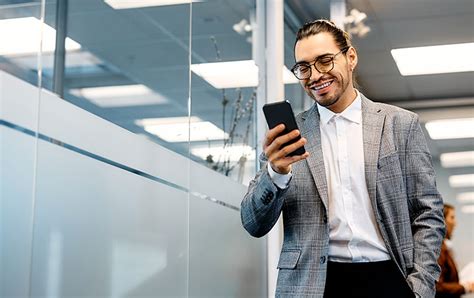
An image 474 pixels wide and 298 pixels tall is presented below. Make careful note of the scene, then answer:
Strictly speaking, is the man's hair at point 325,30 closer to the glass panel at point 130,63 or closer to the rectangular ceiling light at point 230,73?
the glass panel at point 130,63

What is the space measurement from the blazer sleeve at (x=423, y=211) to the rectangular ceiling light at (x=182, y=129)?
0.85 m

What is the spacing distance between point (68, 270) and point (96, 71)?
1.82 ft

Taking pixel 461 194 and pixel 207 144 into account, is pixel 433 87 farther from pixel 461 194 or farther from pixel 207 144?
pixel 207 144

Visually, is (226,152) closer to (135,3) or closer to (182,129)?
(182,129)

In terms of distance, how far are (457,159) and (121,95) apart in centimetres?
439

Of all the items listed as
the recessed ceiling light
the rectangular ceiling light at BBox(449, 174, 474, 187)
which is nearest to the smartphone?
the rectangular ceiling light at BBox(449, 174, 474, 187)

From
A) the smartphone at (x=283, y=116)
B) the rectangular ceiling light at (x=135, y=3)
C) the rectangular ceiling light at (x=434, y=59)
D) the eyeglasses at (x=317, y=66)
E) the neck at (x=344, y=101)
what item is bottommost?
the smartphone at (x=283, y=116)

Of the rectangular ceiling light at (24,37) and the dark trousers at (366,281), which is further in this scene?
the dark trousers at (366,281)

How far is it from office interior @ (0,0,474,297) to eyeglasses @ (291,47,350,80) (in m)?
0.54

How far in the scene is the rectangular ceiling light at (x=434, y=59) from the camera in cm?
504

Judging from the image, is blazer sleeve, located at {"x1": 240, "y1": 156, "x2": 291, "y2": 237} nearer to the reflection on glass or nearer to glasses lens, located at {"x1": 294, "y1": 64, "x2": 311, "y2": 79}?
glasses lens, located at {"x1": 294, "y1": 64, "x2": 311, "y2": 79}

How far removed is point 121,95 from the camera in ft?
7.92

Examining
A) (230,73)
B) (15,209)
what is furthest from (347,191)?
(230,73)

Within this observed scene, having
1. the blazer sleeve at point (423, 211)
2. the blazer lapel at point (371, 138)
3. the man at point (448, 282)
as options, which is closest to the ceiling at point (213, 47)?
the blazer lapel at point (371, 138)
